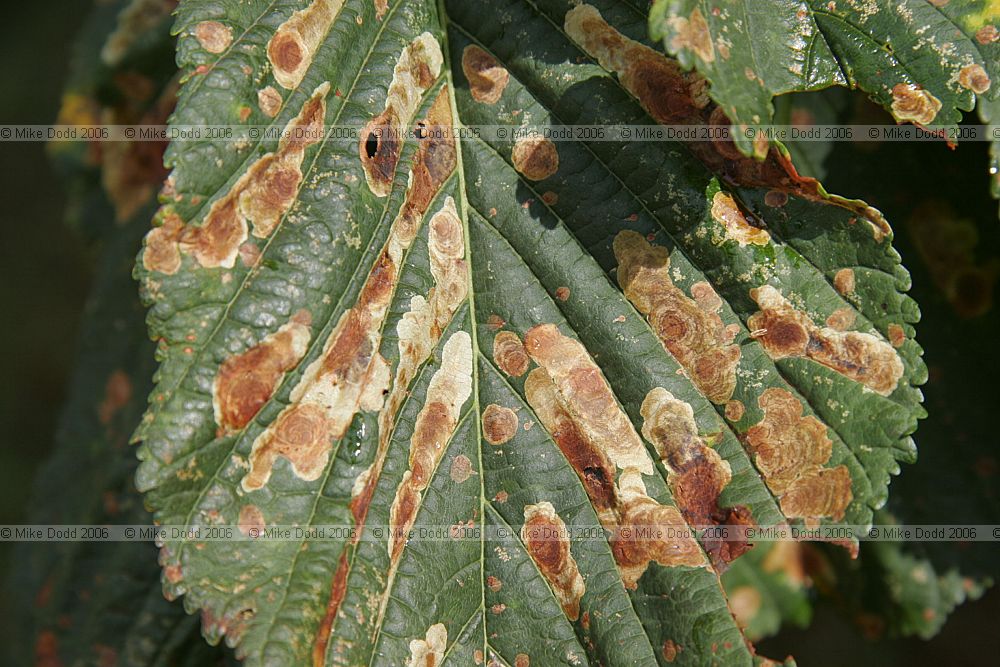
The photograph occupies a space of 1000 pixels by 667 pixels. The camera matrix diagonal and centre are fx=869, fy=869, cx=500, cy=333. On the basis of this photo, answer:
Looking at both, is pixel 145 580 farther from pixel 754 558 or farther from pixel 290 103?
pixel 754 558

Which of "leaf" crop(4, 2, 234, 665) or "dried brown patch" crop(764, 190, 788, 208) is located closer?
"dried brown patch" crop(764, 190, 788, 208)

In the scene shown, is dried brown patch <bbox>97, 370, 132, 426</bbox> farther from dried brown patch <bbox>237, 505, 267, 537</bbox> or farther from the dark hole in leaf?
the dark hole in leaf

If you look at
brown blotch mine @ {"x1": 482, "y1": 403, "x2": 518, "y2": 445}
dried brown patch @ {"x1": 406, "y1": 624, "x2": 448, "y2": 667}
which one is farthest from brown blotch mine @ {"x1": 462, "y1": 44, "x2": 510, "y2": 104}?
dried brown patch @ {"x1": 406, "y1": 624, "x2": 448, "y2": 667}

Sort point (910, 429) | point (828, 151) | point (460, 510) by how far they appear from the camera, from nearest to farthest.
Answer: point (910, 429) < point (460, 510) < point (828, 151)

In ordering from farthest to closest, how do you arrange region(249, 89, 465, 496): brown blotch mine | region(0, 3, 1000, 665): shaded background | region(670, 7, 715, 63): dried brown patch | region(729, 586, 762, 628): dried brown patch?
region(729, 586, 762, 628): dried brown patch
region(0, 3, 1000, 665): shaded background
region(249, 89, 465, 496): brown blotch mine
region(670, 7, 715, 63): dried brown patch

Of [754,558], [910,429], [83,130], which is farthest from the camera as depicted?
[83,130]

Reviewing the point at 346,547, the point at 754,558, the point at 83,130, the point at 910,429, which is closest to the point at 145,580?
the point at 346,547

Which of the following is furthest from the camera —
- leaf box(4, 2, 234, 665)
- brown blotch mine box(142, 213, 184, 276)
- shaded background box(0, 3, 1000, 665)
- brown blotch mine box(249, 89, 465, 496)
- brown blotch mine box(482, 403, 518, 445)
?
leaf box(4, 2, 234, 665)

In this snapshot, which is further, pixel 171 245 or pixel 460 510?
pixel 460 510
